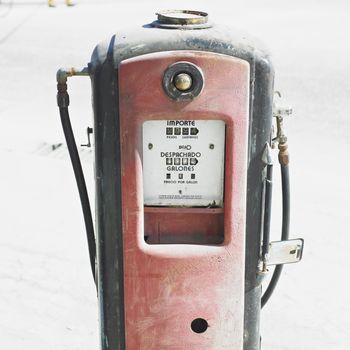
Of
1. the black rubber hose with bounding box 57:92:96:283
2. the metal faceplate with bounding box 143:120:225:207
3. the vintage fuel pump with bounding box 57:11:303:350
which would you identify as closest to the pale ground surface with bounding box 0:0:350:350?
the black rubber hose with bounding box 57:92:96:283

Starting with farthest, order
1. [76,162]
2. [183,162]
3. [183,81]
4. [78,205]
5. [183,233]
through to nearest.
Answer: [78,205] < [76,162] < [183,233] < [183,162] < [183,81]

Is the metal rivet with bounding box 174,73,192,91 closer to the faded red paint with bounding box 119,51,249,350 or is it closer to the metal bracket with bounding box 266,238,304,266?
the faded red paint with bounding box 119,51,249,350

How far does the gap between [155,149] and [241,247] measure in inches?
19.9

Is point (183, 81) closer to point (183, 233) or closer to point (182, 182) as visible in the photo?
point (182, 182)

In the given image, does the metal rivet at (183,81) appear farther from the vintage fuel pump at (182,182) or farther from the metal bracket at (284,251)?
the metal bracket at (284,251)

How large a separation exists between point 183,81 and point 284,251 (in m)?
0.84

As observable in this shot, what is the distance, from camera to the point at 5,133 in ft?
24.1

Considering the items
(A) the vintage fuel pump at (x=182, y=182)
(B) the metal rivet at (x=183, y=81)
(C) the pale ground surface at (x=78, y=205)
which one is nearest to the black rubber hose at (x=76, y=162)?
(A) the vintage fuel pump at (x=182, y=182)

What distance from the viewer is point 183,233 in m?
2.78

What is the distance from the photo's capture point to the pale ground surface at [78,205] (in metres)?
4.18

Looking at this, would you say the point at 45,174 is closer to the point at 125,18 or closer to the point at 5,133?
the point at 5,133

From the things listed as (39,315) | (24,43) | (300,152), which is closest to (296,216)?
(300,152)

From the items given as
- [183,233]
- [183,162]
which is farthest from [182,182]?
[183,233]

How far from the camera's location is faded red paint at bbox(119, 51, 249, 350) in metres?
2.54
